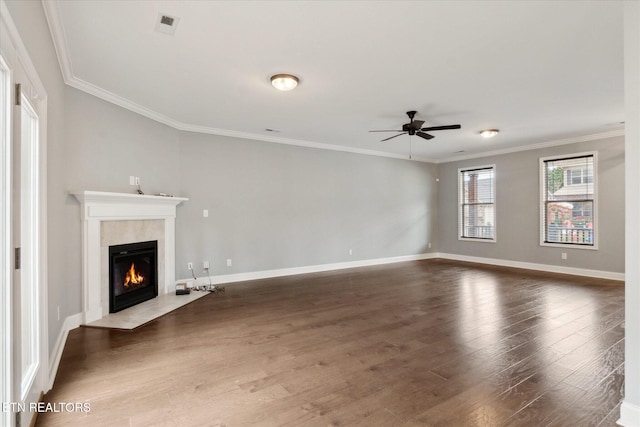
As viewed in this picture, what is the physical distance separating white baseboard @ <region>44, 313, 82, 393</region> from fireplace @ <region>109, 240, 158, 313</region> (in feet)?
1.32

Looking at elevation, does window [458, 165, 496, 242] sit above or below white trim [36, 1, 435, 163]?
below

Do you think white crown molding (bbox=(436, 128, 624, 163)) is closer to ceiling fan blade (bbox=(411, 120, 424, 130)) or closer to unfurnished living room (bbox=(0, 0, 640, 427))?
unfurnished living room (bbox=(0, 0, 640, 427))

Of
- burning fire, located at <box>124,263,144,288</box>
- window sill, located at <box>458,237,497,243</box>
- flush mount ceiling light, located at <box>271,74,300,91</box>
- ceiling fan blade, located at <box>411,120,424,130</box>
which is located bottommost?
burning fire, located at <box>124,263,144,288</box>

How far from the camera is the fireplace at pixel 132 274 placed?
3.96m

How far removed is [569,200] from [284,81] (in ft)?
21.0

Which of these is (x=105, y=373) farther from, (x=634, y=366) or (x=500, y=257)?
(x=500, y=257)

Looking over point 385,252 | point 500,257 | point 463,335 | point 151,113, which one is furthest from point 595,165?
point 151,113

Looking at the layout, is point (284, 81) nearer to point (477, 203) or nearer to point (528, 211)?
point (528, 211)

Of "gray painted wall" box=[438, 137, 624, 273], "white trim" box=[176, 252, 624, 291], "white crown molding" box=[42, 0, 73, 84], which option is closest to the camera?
"white crown molding" box=[42, 0, 73, 84]

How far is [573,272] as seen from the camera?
641 cm

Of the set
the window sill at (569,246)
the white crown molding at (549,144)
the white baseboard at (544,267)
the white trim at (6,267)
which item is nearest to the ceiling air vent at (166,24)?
the white trim at (6,267)

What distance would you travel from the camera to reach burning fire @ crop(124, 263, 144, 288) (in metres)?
4.22

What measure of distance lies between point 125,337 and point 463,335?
11.3ft

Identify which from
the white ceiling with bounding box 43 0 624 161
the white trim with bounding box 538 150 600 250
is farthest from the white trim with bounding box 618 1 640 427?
the white trim with bounding box 538 150 600 250
